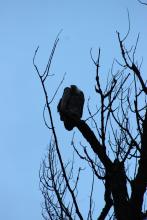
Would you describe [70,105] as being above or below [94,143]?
above

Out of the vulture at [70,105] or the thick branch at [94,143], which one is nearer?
the thick branch at [94,143]

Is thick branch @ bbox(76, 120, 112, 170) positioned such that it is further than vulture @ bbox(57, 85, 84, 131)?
No

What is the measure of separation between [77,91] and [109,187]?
Result: 1003mm

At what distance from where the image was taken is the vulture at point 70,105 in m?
2.89

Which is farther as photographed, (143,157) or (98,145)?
(98,145)

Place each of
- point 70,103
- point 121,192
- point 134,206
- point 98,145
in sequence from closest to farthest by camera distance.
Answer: point 134,206 < point 121,192 < point 98,145 < point 70,103

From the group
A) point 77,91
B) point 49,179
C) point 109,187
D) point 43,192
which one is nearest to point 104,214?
point 109,187

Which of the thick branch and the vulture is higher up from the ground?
the vulture

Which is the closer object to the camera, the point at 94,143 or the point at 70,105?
the point at 94,143

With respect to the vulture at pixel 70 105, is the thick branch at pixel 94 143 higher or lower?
lower

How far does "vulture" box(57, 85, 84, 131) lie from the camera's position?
2887 millimetres

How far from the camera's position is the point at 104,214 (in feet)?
8.39

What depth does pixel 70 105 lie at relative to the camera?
297 cm

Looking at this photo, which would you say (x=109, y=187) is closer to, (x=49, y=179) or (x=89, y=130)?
(x=89, y=130)
